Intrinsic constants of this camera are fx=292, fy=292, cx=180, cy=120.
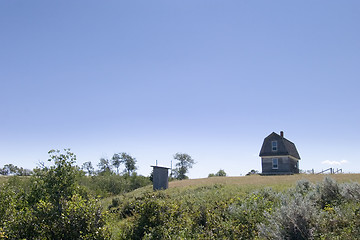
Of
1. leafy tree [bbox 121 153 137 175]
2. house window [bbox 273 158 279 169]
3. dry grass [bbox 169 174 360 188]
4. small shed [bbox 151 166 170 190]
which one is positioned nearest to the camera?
dry grass [bbox 169 174 360 188]

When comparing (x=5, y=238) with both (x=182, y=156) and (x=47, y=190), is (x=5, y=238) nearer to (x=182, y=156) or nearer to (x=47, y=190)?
(x=47, y=190)

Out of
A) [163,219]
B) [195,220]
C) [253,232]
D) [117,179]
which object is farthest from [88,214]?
[117,179]

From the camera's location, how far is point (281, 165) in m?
42.8

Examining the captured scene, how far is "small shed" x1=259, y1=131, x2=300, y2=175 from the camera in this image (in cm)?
4250

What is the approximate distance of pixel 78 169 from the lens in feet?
40.6

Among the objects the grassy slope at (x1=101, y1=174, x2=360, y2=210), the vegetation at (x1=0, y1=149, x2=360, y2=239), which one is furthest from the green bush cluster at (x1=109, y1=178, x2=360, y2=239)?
the grassy slope at (x1=101, y1=174, x2=360, y2=210)

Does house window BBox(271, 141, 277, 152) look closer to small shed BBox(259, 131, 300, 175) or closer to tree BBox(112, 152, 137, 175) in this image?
small shed BBox(259, 131, 300, 175)

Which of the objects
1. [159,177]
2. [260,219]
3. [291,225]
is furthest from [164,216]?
[159,177]

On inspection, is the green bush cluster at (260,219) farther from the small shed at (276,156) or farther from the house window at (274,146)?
the house window at (274,146)

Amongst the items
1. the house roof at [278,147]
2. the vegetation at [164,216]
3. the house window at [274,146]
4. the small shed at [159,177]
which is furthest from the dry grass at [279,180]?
the house window at [274,146]

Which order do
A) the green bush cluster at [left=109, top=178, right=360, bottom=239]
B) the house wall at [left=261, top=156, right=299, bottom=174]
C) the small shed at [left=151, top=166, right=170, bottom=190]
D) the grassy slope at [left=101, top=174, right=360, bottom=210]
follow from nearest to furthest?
the green bush cluster at [left=109, top=178, right=360, bottom=239] < the grassy slope at [left=101, top=174, right=360, bottom=210] < the small shed at [left=151, top=166, right=170, bottom=190] < the house wall at [left=261, top=156, right=299, bottom=174]

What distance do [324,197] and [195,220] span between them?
226 inches

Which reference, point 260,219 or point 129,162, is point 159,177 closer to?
point 260,219

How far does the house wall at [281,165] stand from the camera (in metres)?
42.5
